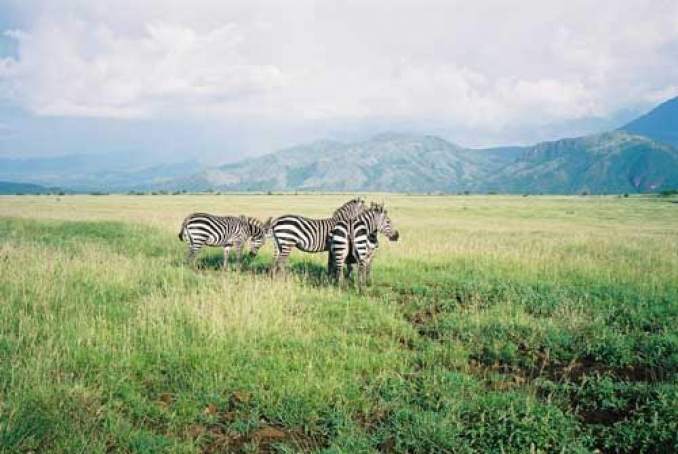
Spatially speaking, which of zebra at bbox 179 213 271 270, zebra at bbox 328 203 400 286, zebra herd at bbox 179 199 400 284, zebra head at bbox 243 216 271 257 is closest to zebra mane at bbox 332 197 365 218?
zebra herd at bbox 179 199 400 284

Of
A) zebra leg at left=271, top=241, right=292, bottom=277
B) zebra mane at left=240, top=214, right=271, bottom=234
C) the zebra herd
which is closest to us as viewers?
the zebra herd

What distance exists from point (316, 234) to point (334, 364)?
8003 millimetres

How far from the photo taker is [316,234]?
15.3m

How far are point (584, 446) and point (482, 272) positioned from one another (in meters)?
9.91

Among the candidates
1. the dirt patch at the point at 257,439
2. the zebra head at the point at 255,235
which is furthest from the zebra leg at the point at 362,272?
the dirt patch at the point at 257,439

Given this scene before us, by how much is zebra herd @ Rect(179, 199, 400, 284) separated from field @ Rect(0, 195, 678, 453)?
1.18m

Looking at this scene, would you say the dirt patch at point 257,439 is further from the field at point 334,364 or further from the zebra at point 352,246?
the zebra at point 352,246

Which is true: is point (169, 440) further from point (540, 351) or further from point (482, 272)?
point (482, 272)

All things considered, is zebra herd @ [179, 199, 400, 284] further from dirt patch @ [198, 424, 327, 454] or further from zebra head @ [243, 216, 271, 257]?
dirt patch @ [198, 424, 327, 454]

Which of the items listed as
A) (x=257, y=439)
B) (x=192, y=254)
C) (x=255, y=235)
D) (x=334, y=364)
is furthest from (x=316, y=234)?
(x=257, y=439)

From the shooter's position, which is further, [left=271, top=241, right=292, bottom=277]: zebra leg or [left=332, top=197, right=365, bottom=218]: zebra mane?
[left=332, top=197, right=365, bottom=218]: zebra mane

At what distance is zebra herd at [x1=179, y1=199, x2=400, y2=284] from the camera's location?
13648mm

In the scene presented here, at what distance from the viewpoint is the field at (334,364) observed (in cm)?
570

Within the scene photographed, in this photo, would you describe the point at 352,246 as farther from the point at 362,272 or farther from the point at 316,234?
the point at 316,234
